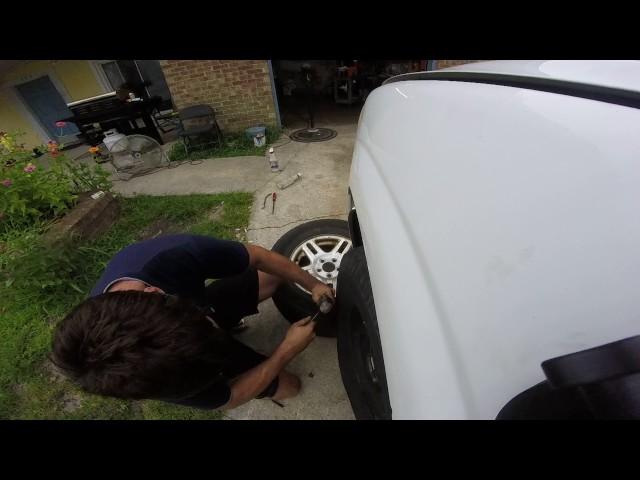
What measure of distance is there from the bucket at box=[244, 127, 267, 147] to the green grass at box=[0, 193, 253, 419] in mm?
1753

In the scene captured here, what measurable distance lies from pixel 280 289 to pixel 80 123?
6.48 metres

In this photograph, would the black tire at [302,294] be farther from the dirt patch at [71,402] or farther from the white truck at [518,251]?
the dirt patch at [71,402]

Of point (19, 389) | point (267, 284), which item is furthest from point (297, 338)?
point (19, 389)

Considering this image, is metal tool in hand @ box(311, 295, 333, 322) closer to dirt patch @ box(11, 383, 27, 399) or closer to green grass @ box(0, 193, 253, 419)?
green grass @ box(0, 193, 253, 419)

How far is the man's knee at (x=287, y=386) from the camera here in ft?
5.57

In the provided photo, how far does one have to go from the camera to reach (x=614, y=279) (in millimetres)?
438

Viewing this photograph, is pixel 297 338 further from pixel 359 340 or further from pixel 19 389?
pixel 19 389

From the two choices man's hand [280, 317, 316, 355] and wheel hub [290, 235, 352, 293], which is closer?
man's hand [280, 317, 316, 355]

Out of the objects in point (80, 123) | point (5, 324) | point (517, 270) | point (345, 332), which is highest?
point (517, 270)

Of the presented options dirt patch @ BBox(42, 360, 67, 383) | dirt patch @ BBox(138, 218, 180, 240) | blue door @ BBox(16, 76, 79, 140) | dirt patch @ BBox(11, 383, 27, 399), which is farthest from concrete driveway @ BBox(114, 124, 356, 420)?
blue door @ BBox(16, 76, 79, 140)

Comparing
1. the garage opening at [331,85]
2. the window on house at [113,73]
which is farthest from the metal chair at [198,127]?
the window on house at [113,73]

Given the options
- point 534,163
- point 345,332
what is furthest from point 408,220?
point 345,332

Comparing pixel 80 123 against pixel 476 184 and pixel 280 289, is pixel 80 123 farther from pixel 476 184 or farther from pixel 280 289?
pixel 476 184

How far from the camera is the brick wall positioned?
503cm
